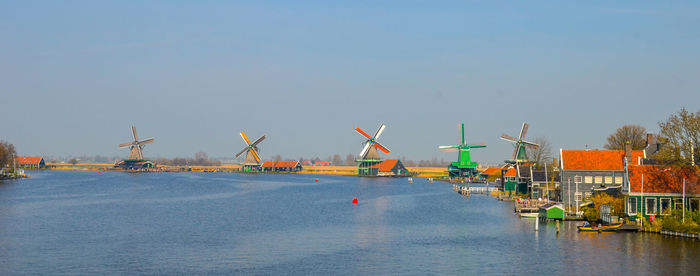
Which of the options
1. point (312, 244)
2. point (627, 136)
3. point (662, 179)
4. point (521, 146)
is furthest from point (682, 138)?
point (521, 146)

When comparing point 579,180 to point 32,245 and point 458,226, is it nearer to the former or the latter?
point 458,226

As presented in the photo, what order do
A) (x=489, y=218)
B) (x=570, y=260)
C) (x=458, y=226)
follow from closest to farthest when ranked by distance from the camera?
(x=570, y=260) → (x=458, y=226) → (x=489, y=218)

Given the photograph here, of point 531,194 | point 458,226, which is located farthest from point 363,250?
point 531,194

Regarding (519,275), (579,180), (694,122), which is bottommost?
(519,275)

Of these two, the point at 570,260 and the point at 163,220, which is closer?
the point at 570,260

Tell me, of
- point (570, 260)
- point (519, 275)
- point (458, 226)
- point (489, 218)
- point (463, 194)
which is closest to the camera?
point (519, 275)

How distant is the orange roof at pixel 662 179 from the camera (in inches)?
2287

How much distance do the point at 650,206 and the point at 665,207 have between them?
1.20 m

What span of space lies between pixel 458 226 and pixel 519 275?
87.1ft

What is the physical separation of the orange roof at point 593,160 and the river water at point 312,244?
373 inches

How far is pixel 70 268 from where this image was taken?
140ft

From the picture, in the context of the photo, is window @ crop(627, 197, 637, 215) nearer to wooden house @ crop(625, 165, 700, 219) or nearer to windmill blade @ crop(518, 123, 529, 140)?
wooden house @ crop(625, 165, 700, 219)

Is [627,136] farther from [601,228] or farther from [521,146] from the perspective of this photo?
[601,228]

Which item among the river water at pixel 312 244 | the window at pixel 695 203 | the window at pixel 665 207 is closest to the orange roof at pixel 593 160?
the river water at pixel 312 244
